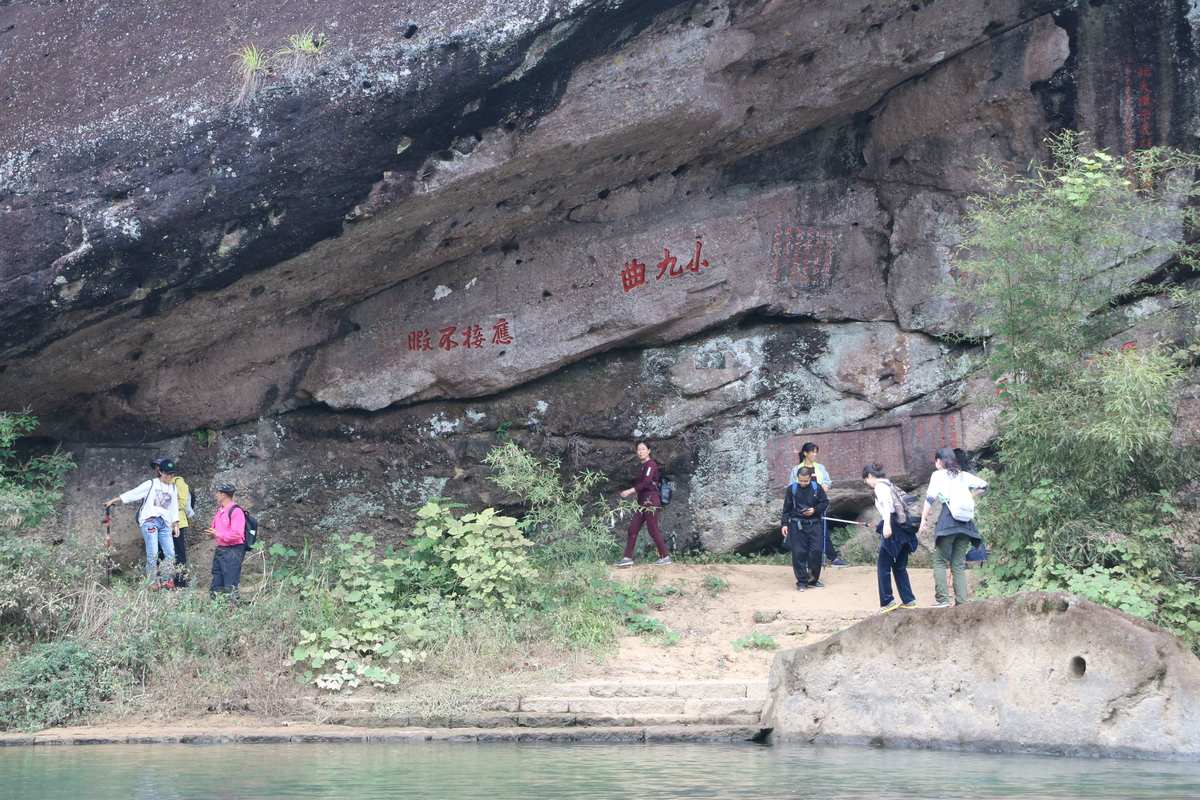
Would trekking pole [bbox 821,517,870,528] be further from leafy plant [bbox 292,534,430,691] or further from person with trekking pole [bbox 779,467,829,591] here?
leafy plant [bbox 292,534,430,691]

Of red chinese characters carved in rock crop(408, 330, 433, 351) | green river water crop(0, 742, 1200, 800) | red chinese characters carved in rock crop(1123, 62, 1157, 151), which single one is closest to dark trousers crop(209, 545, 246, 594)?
green river water crop(0, 742, 1200, 800)

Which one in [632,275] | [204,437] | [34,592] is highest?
[632,275]

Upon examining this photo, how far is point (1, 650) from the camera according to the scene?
32.2 ft

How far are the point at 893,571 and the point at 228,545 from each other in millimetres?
Result: 5428

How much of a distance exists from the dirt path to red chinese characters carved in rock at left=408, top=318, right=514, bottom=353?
2.62 m

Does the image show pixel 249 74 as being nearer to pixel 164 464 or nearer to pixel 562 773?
pixel 164 464

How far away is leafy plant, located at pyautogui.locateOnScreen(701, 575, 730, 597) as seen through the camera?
11.3 meters

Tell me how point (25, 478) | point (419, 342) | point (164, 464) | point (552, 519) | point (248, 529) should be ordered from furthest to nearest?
point (419, 342) < point (25, 478) < point (164, 464) < point (552, 519) < point (248, 529)

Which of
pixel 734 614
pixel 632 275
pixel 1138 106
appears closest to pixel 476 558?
pixel 734 614

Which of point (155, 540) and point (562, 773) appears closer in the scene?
point (562, 773)

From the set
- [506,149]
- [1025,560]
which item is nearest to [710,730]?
[1025,560]

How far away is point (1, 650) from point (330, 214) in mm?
4260

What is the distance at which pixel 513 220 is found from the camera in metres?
12.2

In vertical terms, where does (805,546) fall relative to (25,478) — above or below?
below
